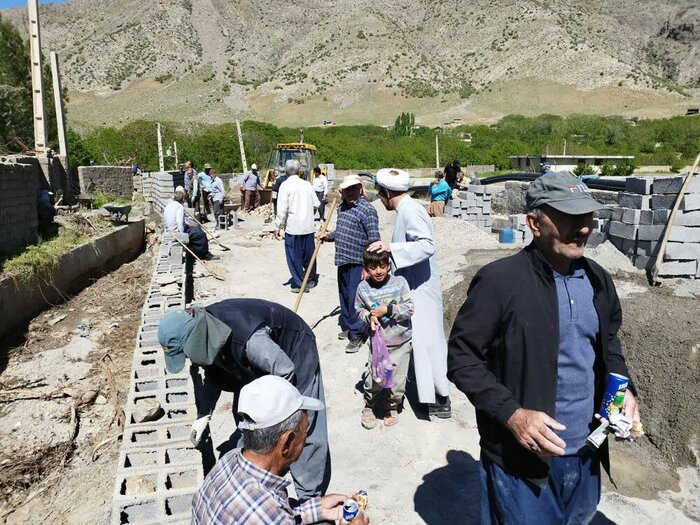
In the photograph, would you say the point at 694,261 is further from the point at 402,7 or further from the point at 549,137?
the point at 402,7

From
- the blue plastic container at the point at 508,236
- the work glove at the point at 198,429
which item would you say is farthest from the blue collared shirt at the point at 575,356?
the blue plastic container at the point at 508,236

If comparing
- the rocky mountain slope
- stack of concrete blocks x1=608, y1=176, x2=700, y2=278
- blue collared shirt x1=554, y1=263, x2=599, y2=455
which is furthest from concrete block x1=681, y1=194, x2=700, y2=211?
the rocky mountain slope

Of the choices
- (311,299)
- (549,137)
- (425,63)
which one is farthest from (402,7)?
(311,299)

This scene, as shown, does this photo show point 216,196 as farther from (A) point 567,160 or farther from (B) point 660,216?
(A) point 567,160

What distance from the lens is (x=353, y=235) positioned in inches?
214

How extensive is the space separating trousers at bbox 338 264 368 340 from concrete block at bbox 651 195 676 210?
354 cm

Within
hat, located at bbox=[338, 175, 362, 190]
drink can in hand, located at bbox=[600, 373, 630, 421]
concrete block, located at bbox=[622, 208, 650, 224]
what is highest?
hat, located at bbox=[338, 175, 362, 190]

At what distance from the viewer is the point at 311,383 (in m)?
2.94

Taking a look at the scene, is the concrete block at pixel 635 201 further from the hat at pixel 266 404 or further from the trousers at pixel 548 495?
the hat at pixel 266 404

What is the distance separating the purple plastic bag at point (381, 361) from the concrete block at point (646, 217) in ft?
13.6

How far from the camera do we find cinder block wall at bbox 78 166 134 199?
59.5 ft

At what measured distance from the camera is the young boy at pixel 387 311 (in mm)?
3807

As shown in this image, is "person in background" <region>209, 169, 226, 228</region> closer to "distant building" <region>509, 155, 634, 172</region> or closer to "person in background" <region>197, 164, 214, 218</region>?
"person in background" <region>197, 164, 214, 218</region>

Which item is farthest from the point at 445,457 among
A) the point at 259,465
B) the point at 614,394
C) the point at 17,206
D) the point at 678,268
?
the point at 17,206
